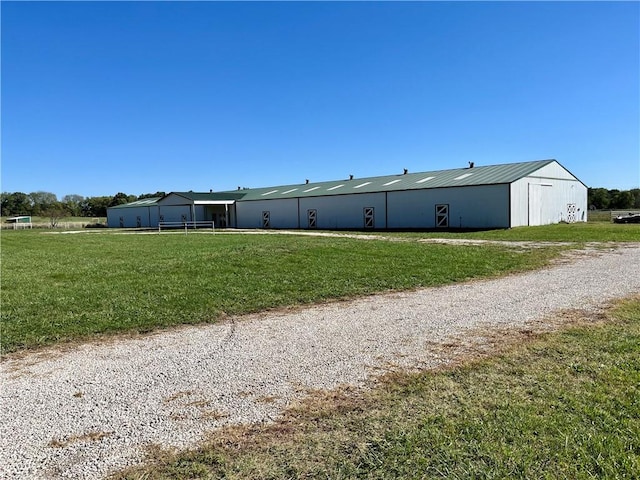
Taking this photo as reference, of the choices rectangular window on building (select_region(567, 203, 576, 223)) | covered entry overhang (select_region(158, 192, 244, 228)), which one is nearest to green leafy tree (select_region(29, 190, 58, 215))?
covered entry overhang (select_region(158, 192, 244, 228))

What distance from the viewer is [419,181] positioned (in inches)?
1449

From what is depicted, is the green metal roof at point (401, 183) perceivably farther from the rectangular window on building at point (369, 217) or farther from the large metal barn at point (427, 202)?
the rectangular window on building at point (369, 217)

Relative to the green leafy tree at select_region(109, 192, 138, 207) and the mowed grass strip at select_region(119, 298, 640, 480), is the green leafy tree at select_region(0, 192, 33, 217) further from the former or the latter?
the mowed grass strip at select_region(119, 298, 640, 480)

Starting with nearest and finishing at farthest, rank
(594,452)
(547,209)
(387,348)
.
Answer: (594,452), (387,348), (547,209)

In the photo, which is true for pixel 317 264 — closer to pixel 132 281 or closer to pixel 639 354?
pixel 132 281

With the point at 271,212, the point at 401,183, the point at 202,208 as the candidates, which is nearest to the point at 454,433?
the point at 401,183

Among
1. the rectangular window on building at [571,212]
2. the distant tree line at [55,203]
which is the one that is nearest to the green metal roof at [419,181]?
the rectangular window on building at [571,212]

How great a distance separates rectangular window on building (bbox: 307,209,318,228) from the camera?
137 ft

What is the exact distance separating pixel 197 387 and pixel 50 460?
1.32 metres

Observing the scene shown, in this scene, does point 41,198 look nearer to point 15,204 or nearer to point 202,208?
point 15,204

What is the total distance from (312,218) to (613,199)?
184ft

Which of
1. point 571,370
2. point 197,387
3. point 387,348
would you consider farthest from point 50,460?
point 571,370

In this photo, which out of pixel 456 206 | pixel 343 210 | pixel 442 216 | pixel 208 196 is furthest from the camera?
pixel 208 196

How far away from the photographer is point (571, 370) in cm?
420
